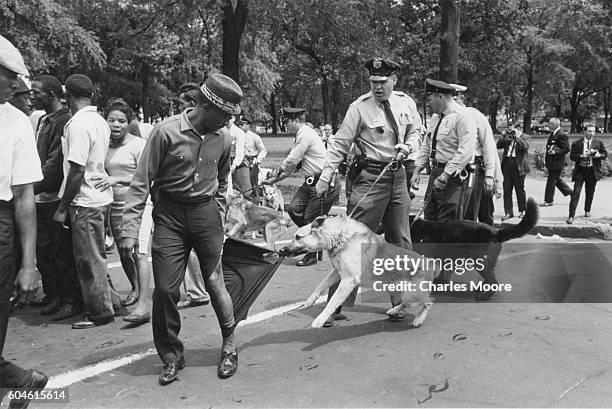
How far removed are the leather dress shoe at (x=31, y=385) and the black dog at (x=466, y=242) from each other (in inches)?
144

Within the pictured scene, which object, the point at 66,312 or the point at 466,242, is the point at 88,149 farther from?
the point at 466,242

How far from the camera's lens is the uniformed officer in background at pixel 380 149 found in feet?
18.8

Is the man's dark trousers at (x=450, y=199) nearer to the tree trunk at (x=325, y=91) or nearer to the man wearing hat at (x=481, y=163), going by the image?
the man wearing hat at (x=481, y=163)

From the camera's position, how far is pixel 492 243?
6.33 metres

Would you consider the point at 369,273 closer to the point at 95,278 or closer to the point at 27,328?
the point at 95,278

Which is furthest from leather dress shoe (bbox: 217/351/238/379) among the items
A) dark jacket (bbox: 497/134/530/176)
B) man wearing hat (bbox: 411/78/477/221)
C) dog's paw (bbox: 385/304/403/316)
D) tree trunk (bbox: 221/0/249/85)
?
tree trunk (bbox: 221/0/249/85)

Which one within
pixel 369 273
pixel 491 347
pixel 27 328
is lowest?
pixel 27 328

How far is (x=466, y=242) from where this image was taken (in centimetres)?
634

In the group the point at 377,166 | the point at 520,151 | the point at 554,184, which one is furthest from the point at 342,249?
the point at 554,184

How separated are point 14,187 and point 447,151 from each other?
4721 mm

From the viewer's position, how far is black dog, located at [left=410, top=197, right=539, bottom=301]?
247 inches

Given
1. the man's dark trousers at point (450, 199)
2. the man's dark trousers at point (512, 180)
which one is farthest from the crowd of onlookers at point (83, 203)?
the man's dark trousers at point (512, 180)

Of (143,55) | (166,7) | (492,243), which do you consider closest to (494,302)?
(492,243)

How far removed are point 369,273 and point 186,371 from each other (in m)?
1.72
